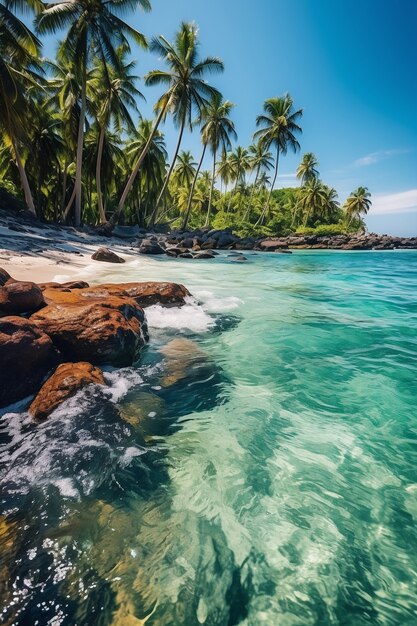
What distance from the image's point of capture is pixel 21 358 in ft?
10.1

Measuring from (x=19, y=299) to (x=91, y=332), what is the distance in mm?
1142

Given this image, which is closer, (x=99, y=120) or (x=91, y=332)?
(x=91, y=332)

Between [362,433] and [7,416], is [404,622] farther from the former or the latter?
[7,416]

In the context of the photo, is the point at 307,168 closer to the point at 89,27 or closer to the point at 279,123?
the point at 279,123

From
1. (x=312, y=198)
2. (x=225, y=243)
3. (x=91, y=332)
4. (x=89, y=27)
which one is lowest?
(x=225, y=243)

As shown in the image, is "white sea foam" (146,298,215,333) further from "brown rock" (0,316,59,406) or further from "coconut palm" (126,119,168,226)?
"coconut palm" (126,119,168,226)

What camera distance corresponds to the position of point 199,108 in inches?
929

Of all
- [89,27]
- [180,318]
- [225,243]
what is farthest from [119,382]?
[225,243]

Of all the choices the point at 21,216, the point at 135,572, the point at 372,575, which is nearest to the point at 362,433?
the point at 372,575

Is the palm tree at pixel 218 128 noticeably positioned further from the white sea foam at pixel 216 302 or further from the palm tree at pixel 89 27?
the white sea foam at pixel 216 302

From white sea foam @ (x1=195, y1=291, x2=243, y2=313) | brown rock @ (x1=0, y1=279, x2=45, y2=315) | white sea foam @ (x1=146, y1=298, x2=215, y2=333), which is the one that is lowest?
white sea foam @ (x1=195, y1=291, x2=243, y2=313)

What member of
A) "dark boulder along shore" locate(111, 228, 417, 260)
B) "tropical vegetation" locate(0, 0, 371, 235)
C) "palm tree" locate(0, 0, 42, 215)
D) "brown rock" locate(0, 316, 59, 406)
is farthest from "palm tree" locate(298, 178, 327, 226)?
"brown rock" locate(0, 316, 59, 406)

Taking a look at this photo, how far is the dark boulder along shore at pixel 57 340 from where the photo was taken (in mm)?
2975

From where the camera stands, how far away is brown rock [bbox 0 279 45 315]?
394cm
